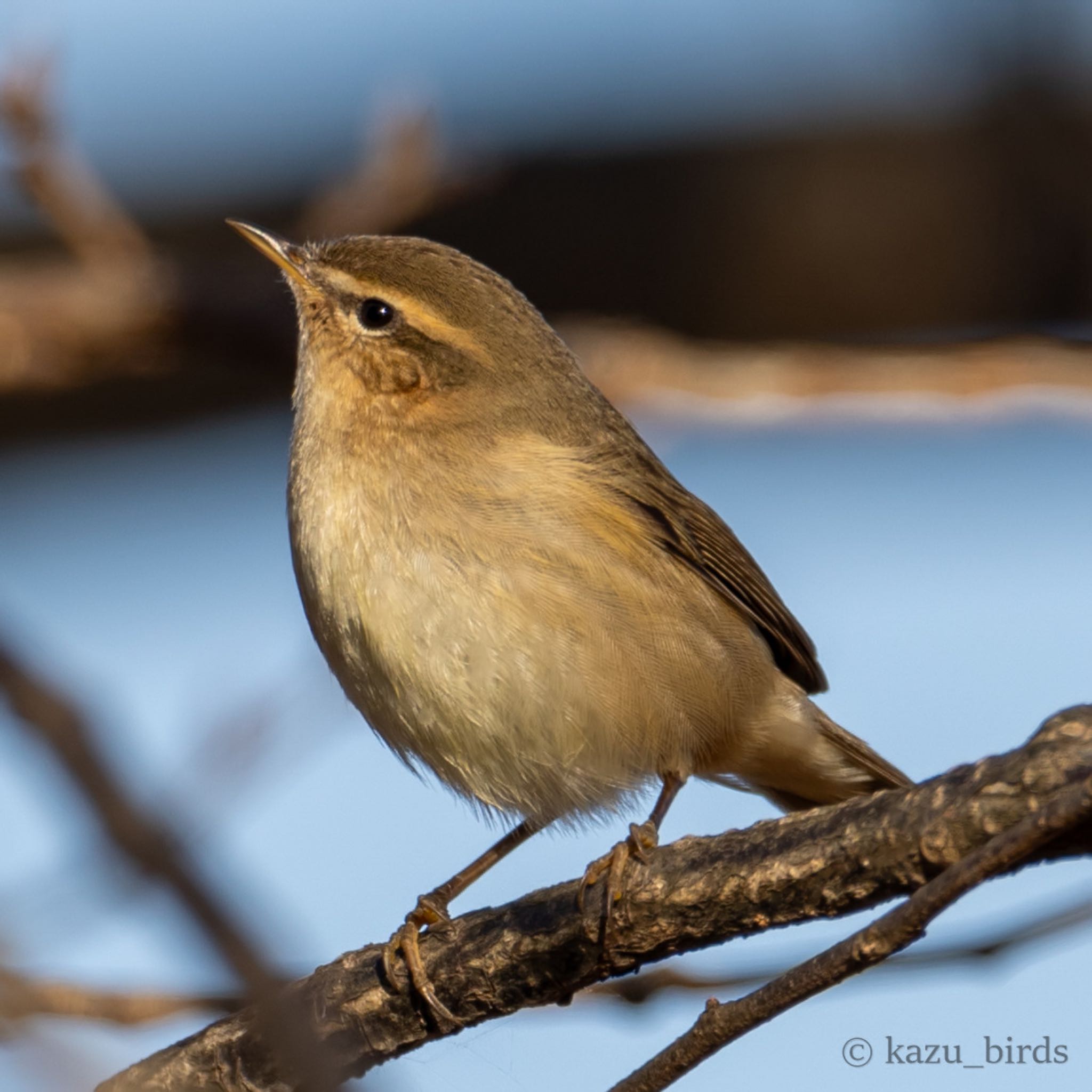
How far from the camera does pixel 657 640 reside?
12.8 feet

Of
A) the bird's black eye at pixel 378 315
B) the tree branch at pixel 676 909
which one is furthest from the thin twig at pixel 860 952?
the bird's black eye at pixel 378 315

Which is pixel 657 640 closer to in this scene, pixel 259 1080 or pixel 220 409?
pixel 259 1080

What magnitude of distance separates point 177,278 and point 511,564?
2583 mm

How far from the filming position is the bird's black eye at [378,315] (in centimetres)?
438

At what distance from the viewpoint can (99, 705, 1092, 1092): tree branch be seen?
2508 mm

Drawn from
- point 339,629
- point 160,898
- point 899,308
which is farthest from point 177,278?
point 160,898

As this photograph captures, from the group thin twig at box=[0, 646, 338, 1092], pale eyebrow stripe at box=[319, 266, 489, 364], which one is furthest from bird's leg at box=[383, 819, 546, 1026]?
thin twig at box=[0, 646, 338, 1092]

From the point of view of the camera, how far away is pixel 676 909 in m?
3.01

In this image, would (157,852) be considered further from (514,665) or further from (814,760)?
(814,760)

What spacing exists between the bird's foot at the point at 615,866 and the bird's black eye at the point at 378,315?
166 centimetres

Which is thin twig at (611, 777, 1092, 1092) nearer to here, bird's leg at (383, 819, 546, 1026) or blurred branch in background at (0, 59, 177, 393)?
bird's leg at (383, 819, 546, 1026)

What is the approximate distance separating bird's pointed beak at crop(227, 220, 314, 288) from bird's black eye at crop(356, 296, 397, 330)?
22cm

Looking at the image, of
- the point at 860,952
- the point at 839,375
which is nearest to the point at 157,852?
the point at 860,952

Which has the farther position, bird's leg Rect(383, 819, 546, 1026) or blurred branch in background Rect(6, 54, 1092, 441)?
blurred branch in background Rect(6, 54, 1092, 441)
